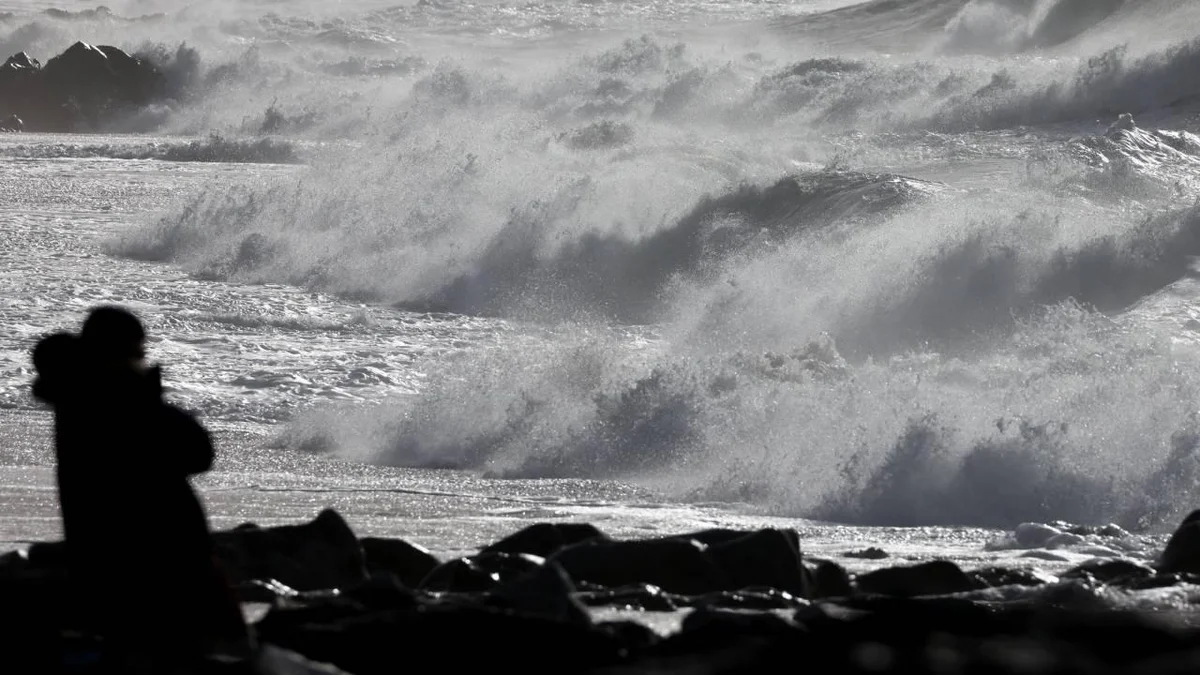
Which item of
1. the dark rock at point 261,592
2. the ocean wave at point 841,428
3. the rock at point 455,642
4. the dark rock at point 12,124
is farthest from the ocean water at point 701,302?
the dark rock at point 12,124

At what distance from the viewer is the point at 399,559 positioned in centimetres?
689

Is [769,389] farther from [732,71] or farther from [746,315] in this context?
[732,71]

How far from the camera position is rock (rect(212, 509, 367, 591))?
6410 millimetres

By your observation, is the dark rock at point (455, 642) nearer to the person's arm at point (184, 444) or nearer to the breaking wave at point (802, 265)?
the person's arm at point (184, 444)

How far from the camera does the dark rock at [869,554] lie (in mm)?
8159

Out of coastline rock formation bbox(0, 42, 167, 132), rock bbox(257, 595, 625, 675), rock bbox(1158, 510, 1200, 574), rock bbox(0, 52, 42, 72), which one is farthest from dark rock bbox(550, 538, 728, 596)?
rock bbox(0, 52, 42, 72)

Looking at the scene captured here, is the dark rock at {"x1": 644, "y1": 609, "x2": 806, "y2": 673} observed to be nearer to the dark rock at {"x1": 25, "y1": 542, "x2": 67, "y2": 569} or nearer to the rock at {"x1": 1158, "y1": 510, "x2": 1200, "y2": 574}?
the dark rock at {"x1": 25, "y1": 542, "x2": 67, "y2": 569}

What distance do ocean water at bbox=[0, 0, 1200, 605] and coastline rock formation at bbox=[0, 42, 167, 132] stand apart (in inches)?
678

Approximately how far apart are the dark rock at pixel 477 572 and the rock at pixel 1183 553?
104 inches

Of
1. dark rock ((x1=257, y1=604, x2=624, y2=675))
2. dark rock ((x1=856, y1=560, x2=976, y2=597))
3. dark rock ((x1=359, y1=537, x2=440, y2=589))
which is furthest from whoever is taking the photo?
dark rock ((x1=359, y1=537, x2=440, y2=589))

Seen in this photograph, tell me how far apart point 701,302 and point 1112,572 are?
10158 millimetres

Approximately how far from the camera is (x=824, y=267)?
688 inches

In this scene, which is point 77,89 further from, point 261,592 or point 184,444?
point 184,444

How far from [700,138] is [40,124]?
3454 centimetres
